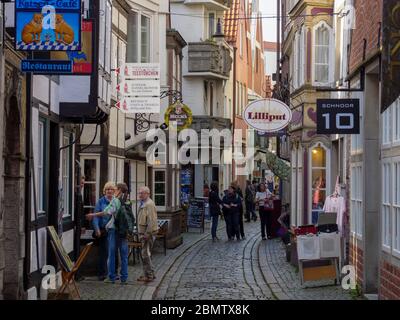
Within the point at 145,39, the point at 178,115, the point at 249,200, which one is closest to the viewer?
the point at 178,115

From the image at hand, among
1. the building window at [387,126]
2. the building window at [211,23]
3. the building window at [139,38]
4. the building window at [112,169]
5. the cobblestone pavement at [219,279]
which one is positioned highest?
the building window at [211,23]

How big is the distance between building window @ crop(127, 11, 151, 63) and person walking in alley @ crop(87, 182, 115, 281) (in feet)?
32.1

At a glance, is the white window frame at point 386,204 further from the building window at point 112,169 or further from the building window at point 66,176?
the building window at point 112,169

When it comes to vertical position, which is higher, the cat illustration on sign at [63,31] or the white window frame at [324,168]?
the cat illustration on sign at [63,31]

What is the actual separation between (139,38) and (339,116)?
12.8 meters

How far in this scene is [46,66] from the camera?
11.4 meters

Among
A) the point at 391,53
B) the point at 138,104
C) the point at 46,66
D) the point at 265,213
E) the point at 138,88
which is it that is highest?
the point at 138,88

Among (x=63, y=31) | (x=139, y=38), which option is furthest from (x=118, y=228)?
(x=139, y=38)

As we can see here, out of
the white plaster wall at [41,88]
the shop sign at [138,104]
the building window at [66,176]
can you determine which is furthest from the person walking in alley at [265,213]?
the white plaster wall at [41,88]

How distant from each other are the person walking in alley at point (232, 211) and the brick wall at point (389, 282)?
15.4 m

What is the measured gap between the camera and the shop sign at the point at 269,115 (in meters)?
19.7

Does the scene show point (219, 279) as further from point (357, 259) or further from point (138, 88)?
point (138, 88)

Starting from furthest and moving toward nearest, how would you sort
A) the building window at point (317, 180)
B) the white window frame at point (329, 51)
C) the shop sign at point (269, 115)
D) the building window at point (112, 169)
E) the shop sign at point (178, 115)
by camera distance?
the shop sign at point (178, 115) < the building window at point (317, 180) < the white window frame at point (329, 51) < the shop sign at point (269, 115) < the building window at point (112, 169)
